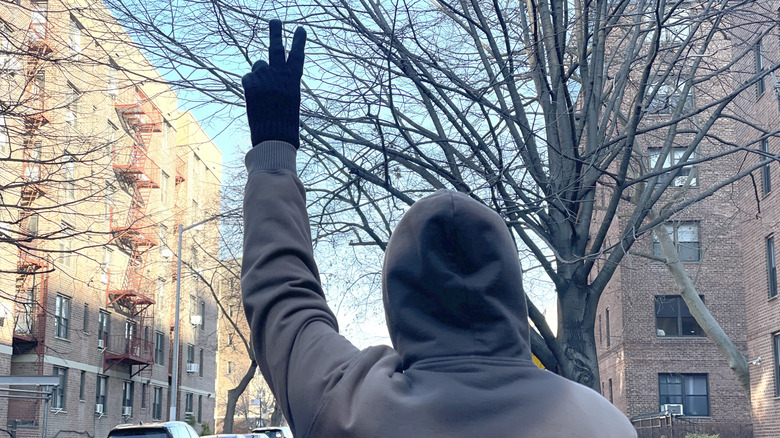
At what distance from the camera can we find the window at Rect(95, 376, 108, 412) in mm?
35938

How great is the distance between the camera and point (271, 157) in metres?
2.20

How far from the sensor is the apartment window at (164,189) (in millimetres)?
44216

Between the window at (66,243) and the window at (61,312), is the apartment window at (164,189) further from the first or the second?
the window at (61,312)

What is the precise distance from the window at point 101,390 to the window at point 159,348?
248 inches

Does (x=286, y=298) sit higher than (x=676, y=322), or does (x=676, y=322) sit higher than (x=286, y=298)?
(x=676, y=322)

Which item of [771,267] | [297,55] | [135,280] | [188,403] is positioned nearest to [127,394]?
[135,280]

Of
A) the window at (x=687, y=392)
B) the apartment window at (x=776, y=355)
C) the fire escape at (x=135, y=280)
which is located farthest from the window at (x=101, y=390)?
the apartment window at (x=776, y=355)

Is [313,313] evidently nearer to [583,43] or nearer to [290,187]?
[290,187]

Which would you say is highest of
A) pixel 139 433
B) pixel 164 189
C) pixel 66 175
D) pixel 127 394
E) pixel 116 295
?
pixel 164 189

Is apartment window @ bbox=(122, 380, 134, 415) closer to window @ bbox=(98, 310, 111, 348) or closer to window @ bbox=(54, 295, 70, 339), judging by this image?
window @ bbox=(98, 310, 111, 348)

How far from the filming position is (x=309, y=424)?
5.77ft

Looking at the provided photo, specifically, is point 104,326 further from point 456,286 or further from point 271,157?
point 456,286

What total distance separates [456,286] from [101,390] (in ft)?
122

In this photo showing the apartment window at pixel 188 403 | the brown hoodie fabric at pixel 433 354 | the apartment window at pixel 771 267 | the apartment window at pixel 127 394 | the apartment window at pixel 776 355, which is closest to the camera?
the brown hoodie fabric at pixel 433 354
